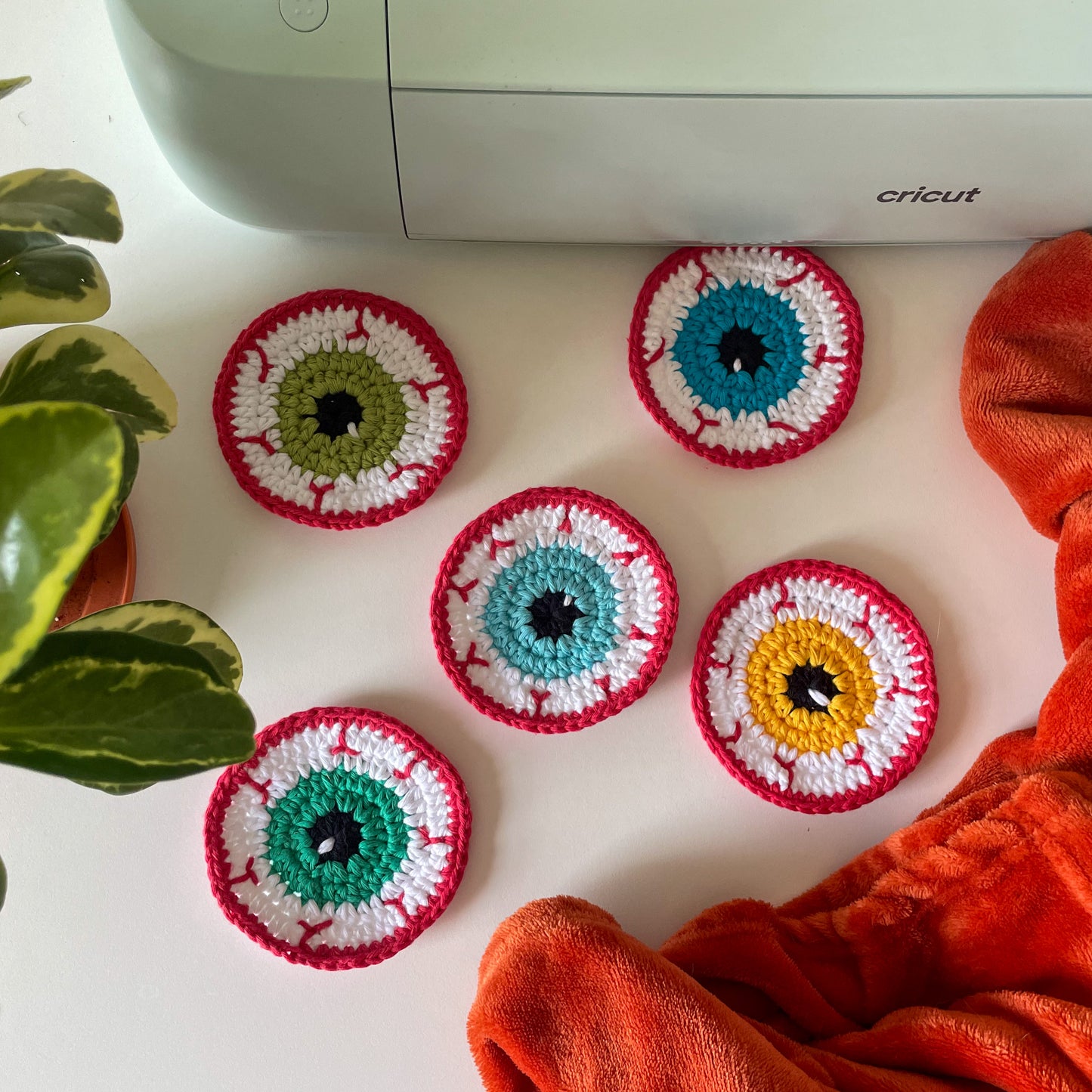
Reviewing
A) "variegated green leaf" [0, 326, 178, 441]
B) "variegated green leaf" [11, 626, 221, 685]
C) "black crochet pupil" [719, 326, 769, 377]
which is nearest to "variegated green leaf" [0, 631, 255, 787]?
"variegated green leaf" [11, 626, 221, 685]

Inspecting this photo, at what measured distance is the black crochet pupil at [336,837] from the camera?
2.27ft

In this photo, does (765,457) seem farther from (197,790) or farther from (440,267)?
(197,790)

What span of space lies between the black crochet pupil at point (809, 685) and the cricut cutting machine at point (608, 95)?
1.12 ft

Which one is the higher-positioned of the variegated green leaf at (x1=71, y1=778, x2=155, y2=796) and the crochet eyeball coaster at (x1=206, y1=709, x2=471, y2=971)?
the variegated green leaf at (x1=71, y1=778, x2=155, y2=796)

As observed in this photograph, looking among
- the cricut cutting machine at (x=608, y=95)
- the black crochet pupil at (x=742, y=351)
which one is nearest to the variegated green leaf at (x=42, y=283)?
the cricut cutting machine at (x=608, y=95)

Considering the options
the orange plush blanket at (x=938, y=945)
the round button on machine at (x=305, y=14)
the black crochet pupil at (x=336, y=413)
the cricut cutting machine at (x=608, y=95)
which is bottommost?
the orange plush blanket at (x=938, y=945)

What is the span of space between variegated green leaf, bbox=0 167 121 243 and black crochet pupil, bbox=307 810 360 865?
0.42 metres

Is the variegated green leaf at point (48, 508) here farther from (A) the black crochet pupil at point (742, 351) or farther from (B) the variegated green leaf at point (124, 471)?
(A) the black crochet pupil at point (742, 351)

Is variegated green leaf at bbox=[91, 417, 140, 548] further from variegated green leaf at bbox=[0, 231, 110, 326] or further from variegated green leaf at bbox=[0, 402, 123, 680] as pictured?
variegated green leaf at bbox=[0, 231, 110, 326]

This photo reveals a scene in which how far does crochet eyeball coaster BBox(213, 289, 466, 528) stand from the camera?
70cm

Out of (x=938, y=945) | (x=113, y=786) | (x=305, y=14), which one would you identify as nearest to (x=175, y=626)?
(x=113, y=786)

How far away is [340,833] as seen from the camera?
0.69m

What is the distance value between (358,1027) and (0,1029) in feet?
0.82

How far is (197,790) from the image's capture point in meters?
0.70
